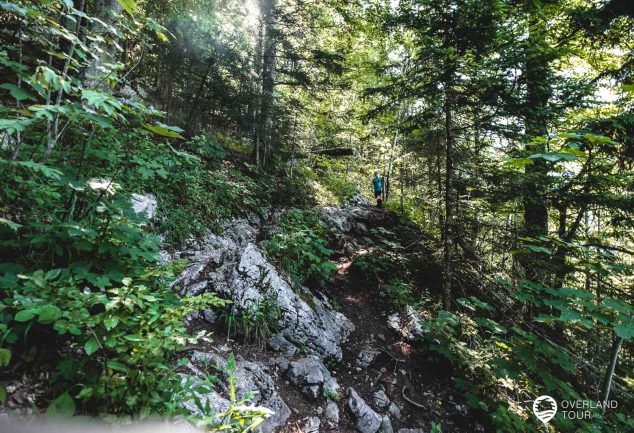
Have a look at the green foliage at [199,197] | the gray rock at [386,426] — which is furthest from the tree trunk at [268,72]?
the gray rock at [386,426]

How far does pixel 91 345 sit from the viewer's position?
5.65ft

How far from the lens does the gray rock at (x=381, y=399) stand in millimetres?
4934

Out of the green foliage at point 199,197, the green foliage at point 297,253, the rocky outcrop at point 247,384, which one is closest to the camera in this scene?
the rocky outcrop at point 247,384

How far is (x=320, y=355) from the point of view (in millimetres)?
5156

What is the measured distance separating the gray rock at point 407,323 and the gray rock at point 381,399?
1606mm

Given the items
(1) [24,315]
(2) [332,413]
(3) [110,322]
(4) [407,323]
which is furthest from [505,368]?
(1) [24,315]

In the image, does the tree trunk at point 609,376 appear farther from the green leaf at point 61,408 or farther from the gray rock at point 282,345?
the green leaf at point 61,408

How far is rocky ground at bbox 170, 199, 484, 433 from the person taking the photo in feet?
13.2

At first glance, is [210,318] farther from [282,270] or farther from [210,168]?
[210,168]

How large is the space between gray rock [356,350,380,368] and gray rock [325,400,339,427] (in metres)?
1.26

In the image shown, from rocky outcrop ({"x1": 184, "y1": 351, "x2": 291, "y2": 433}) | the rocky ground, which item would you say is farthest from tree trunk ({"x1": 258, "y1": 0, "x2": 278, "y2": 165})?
rocky outcrop ({"x1": 184, "y1": 351, "x2": 291, "y2": 433})

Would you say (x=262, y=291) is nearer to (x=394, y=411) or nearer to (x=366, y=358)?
(x=366, y=358)

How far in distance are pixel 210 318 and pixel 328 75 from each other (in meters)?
9.86

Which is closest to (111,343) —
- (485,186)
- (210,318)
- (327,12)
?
(210,318)
